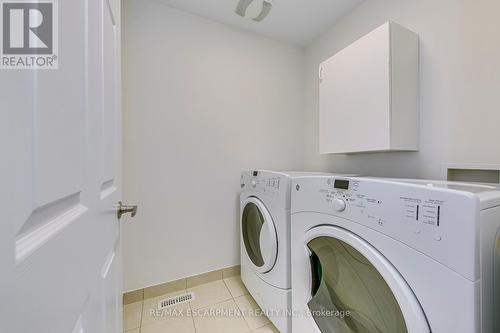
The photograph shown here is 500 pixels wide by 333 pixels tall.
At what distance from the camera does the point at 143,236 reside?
1429mm

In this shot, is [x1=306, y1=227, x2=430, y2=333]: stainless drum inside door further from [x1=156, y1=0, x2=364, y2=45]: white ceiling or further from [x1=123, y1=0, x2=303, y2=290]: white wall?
[x1=156, y1=0, x2=364, y2=45]: white ceiling

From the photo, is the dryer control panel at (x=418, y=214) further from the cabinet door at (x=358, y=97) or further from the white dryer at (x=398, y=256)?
the cabinet door at (x=358, y=97)

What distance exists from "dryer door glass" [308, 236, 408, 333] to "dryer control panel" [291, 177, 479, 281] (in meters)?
0.15

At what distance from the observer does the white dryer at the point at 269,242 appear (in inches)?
41.9

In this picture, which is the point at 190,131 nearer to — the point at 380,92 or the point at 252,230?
the point at 252,230

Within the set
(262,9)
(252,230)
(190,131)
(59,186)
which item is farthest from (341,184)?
(262,9)

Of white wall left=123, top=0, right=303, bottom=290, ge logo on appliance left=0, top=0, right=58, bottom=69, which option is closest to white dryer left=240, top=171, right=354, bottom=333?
white wall left=123, top=0, right=303, bottom=290

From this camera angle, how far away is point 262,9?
4.82ft

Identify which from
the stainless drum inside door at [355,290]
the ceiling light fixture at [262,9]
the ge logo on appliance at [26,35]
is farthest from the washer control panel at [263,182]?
the ceiling light fixture at [262,9]

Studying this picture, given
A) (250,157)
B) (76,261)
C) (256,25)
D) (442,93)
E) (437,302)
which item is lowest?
(437,302)

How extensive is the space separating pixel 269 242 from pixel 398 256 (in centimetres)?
69

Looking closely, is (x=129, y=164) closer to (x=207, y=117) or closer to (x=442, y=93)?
(x=207, y=117)

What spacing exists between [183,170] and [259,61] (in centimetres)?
119

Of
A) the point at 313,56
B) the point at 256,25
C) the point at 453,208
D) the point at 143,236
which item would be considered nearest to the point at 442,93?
the point at 453,208
